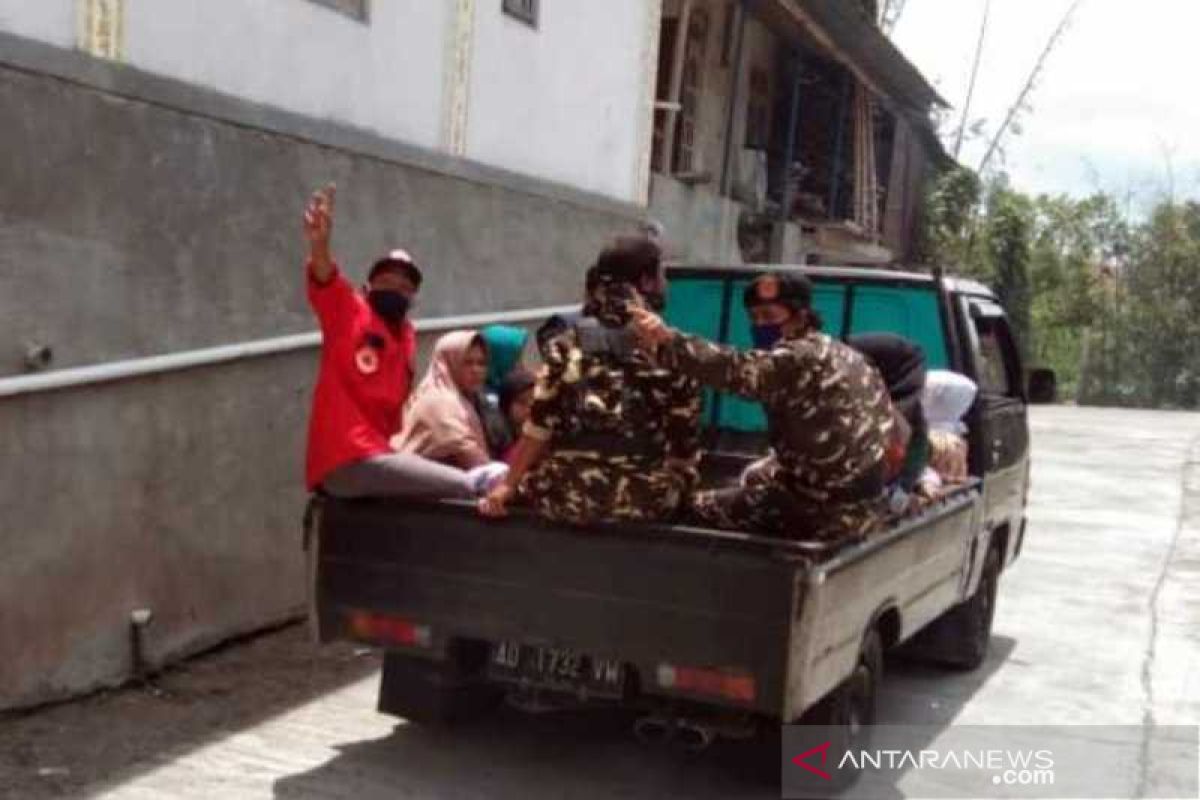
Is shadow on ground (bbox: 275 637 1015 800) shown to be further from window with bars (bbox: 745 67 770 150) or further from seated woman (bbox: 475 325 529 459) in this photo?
window with bars (bbox: 745 67 770 150)

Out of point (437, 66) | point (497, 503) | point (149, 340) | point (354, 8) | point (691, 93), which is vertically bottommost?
point (497, 503)

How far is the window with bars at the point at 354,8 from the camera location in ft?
22.0

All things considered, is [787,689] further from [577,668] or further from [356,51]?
[356,51]

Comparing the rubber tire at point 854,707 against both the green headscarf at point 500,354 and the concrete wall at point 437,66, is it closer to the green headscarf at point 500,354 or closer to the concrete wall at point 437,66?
the green headscarf at point 500,354

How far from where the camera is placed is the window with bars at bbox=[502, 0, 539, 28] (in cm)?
829

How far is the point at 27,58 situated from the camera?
482 cm

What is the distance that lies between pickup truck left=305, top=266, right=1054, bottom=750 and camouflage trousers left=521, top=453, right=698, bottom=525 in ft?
0.31

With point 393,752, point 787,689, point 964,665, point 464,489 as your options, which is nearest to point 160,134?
point 464,489

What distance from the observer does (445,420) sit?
513 cm

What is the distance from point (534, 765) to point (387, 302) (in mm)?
1789

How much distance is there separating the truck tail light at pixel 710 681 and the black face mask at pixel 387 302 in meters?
1.83

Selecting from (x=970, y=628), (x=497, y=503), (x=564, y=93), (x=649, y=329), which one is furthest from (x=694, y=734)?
(x=564, y=93)

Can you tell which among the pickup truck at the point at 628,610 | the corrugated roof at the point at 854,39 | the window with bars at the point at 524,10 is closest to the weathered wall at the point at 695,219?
the corrugated roof at the point at 854,39

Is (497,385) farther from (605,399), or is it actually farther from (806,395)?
(806,395)
